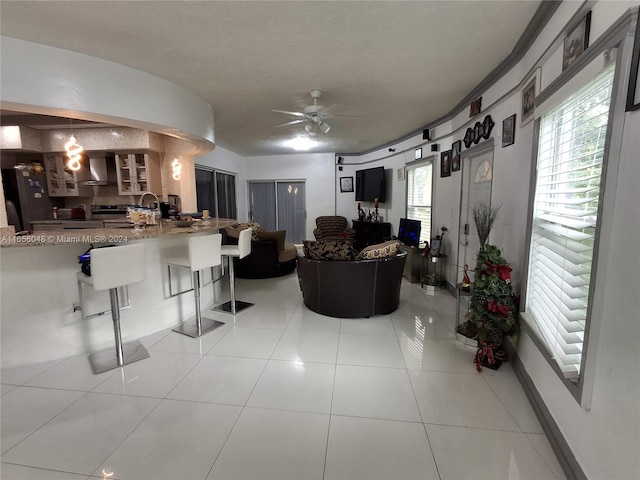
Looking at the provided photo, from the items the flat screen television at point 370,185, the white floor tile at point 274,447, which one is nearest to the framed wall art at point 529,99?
the white floor tile at point 274,447

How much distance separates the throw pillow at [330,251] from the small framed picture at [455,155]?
193 centimetres

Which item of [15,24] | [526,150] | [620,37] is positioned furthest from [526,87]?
[15,24]

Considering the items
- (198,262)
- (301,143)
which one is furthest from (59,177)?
(301,143)

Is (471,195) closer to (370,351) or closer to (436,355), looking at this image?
(436,355)

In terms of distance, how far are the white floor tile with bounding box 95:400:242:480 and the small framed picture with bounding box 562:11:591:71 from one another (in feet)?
9.53

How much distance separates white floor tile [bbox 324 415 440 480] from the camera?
1.46 metres

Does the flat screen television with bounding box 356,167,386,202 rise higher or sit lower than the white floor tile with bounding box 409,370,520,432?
higher

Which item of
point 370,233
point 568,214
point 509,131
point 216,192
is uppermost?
point 509,131

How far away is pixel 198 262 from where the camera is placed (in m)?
2.86

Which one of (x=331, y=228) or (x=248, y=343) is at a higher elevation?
(x=331, y=228)

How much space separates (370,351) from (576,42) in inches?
100

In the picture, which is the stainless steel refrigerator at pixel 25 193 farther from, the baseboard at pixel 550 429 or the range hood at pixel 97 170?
the baseboard at pixel 550 429

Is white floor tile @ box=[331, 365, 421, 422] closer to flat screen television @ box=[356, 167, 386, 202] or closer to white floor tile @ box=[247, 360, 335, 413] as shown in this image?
white floor tile @ box=[247, 360, 335, 413]

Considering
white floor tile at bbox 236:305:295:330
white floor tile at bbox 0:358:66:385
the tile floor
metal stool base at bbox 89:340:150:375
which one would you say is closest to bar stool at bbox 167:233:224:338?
the tile floor
